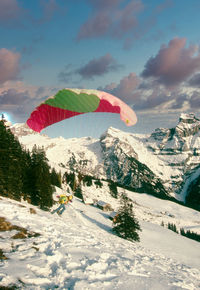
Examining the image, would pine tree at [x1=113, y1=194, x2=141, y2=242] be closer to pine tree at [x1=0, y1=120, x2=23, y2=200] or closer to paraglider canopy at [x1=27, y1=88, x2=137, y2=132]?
pine tree at [x1=0, y1=120, x2=23, y2=200]

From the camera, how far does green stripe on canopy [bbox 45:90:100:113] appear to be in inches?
661

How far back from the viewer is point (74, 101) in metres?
17.2

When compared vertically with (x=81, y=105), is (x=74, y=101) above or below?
above

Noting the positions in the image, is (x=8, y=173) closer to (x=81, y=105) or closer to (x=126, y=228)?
(x=81, y=105)

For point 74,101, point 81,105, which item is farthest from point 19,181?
point 74,101

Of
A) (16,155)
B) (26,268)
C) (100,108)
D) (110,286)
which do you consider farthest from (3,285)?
(16,155)

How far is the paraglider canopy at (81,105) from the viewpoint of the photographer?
16.7 meters

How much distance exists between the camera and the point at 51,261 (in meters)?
8.66

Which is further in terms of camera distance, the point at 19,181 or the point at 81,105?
the point at 19,181

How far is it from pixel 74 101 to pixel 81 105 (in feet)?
2.56

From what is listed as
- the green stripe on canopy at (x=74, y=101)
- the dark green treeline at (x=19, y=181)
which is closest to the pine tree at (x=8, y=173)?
the dark green treeline at (x=19, y=181)

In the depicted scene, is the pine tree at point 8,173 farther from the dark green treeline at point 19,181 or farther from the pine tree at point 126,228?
the pine tree at point 126,228

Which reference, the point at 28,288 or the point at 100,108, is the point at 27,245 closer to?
the point at 28,288

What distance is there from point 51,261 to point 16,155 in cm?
3174
